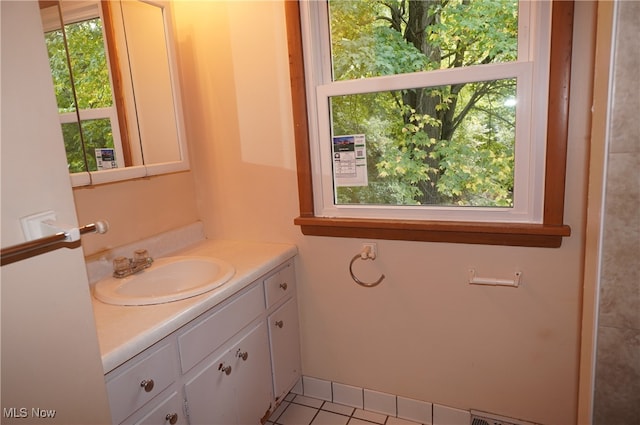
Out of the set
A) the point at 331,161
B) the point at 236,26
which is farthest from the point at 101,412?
the point at 236,26

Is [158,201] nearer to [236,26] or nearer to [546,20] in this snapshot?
[236,26]

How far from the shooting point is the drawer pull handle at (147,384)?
1140 mm

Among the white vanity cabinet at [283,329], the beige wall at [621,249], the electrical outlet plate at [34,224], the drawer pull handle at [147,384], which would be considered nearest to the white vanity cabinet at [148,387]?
the drawer pull handle at [147,384]

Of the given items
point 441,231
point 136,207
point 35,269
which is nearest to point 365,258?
point 441,231

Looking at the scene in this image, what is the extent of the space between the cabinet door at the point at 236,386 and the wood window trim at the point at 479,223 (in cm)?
58

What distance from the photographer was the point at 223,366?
1.46 metres

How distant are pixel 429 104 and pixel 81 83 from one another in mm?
1320

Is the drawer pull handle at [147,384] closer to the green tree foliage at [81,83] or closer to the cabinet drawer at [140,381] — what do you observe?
A: the cabinet drawer at [140,381]

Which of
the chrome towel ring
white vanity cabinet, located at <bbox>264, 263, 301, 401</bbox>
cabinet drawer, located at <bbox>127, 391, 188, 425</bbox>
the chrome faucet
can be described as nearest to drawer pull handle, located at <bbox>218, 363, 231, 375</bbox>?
cabinet drawer, located at <bbox>127, 391, 188, 425</bbox>

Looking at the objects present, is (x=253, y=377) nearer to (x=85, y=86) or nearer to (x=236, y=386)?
(x=236, y=386)

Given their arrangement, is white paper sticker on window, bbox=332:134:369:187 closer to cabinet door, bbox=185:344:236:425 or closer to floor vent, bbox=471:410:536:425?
cabinet door, bbox=185:344:236:425

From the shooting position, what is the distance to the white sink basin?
1.34 metres

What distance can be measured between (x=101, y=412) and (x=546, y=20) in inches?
69.9

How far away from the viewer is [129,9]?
5.38 ft
